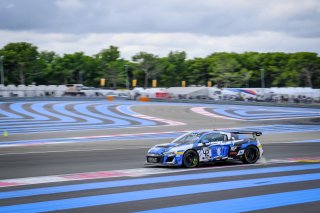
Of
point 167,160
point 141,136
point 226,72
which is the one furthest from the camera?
point 226,72

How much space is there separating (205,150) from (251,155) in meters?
2.10

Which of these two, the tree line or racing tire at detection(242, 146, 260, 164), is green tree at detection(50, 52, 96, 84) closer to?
the tree line

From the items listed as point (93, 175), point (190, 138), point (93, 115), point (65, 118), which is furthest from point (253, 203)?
point (93, 115)

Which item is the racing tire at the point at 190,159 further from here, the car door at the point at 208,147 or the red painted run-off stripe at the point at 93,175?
the red painted run-off stripe at the point at 93,175

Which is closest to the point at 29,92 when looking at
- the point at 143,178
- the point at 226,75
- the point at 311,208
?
the point at 226,75

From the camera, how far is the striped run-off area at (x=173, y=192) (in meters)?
9.45

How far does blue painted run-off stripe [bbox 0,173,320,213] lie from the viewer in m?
9.33

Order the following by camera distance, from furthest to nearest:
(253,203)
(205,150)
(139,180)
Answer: (205,150)
(139,180)
(253,203)

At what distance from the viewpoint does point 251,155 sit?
1653 centimetres

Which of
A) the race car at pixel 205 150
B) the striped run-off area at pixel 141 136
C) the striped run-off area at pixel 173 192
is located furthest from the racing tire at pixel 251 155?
the striped run-off area at pixel 141 136

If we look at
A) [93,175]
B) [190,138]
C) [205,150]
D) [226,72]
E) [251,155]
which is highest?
[226,72]

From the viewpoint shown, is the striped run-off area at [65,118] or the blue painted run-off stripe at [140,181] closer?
the blue painted run-off stripe at [140,181]

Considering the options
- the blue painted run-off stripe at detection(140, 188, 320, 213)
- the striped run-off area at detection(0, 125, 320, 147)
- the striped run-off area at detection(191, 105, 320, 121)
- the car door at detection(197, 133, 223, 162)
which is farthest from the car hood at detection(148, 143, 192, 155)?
the striped run-off area at detection(191, 105, 320, 121)

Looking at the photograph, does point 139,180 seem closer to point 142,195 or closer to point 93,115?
point 142,195
